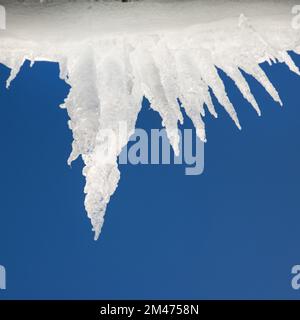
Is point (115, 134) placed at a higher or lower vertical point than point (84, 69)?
lower

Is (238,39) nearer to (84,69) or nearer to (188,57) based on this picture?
(188,57)

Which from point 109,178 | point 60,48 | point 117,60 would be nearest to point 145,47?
point 117,60

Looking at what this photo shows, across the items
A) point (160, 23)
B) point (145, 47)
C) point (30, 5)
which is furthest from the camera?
point (145, 47)

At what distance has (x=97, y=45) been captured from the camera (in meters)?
1.25

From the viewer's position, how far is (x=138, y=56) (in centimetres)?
129

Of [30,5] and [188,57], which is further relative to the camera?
[188,57]

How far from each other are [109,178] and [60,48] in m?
0.30

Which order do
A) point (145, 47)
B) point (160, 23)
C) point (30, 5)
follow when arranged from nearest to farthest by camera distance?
1. point (30, 5)
2. point (160, 23)
3. point (145, 47)

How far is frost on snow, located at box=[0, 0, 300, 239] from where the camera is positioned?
1.13m

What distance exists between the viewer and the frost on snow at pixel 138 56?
113 cm

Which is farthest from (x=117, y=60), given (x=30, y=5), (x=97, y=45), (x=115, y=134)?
(x=30, y=5)

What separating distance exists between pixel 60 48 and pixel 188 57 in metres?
0.28

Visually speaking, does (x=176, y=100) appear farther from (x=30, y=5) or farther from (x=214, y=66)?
(x=30, y=5)

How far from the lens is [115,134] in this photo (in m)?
1.33
